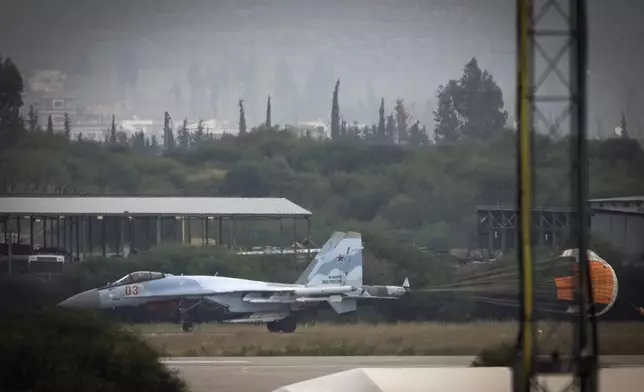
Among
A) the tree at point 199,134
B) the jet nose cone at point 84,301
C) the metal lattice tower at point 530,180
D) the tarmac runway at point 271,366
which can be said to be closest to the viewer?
the metal lattice tower at point 530,180

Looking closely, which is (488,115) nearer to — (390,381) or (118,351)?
(390,381)

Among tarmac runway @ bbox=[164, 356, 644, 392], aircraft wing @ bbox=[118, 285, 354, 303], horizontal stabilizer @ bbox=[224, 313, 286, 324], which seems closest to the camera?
tarmac runway @ bbox=[164, 356, 644, 392]

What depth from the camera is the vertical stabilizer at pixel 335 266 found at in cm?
1078

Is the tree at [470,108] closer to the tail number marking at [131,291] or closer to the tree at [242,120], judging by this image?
the tree at [242,120]

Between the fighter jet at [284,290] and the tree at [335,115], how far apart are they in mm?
986

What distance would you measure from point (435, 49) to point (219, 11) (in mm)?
2116

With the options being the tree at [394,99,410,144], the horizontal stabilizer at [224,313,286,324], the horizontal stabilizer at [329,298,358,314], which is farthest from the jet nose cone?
the tree at [394,99,410,144]

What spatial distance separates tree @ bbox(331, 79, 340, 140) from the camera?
10.8 meters

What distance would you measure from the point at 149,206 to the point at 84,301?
111 centimetres

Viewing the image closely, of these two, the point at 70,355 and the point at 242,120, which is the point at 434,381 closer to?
the point at 70,355

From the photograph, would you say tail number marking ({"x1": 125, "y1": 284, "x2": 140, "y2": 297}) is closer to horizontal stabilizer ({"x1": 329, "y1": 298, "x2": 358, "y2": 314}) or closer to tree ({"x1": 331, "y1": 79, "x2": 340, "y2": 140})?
horizontal stabilizer ({"x1": 329, "y1": 298, "x2": 358, "y2": 314})

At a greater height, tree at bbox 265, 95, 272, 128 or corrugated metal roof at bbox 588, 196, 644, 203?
tree at bbox 265, 95, 272, 128

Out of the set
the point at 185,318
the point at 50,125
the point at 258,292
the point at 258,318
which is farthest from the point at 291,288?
the point at 50,125

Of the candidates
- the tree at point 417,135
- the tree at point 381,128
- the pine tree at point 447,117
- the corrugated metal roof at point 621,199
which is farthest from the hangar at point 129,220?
the corrugated metal roof at point 621,199
